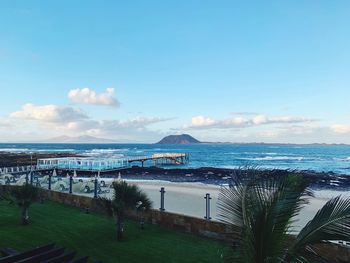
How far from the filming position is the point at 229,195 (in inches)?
147

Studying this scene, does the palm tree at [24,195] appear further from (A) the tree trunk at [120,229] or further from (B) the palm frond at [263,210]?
(B) the palm frond at [263,210]

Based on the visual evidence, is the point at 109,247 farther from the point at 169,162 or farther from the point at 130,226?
the point at 169,162

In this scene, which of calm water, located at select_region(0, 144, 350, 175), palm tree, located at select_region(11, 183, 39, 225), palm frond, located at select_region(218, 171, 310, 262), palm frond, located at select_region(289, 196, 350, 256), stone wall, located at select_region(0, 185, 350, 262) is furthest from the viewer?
calm water, located at select_region(0, 144, 350, 175)

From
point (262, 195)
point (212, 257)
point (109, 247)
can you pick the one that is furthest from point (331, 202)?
point (109, 247)

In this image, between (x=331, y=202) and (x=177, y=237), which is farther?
(x=177, y=237)

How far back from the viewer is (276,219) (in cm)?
338

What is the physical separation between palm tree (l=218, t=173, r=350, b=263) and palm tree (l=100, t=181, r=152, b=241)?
17.6ft

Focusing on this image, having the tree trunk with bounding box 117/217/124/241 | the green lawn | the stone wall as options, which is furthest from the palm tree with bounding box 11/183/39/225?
the tree trunk with bounding box 117/217/124/241

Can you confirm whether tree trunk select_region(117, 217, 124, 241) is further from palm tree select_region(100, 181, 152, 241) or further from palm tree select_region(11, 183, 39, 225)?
palm tree select_region(11, 183, 39, 225)

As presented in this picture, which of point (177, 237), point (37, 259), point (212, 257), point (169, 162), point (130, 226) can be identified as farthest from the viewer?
point (169, 162)

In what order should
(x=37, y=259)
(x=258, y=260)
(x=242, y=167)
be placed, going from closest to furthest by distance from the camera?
(x=258, y=260) < (x=242, y=167) < (x=37, y=259)

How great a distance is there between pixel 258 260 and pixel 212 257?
14.5 ft

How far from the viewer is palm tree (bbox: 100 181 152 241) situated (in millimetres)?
8648

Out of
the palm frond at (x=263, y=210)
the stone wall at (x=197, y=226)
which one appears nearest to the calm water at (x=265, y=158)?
the stone wall at (x=197, y=226)
